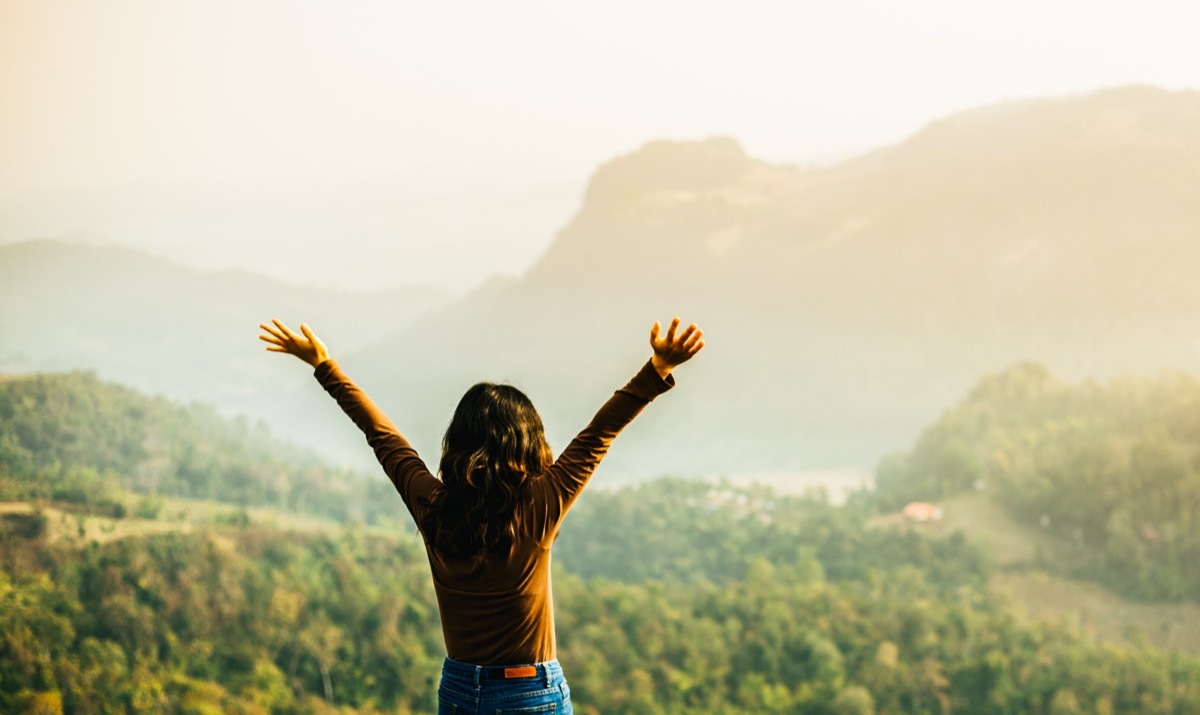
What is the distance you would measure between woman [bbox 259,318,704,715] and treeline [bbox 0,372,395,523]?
4559 millimetres

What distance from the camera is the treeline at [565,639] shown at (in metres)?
4.90

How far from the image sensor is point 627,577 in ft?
21.6

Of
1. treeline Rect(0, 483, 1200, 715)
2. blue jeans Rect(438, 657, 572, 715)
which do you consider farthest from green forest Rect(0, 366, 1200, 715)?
blue jeans Rect(438, 657, 572, 715)

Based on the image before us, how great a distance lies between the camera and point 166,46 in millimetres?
6121

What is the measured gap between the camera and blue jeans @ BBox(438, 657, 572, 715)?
1.37 metres

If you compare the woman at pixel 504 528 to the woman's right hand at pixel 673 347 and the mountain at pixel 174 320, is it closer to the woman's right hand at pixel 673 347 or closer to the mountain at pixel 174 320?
the woman's right hand at pixel 673 347

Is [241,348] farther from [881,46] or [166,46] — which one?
[881,46]

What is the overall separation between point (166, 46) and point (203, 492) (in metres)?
2.45

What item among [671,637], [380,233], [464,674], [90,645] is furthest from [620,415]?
[380,233]

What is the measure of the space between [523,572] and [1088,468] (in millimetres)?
5795

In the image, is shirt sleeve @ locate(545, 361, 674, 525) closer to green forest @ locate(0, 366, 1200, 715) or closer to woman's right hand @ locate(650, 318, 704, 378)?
woman's right hand @ locate(650, 318, 704, 378)

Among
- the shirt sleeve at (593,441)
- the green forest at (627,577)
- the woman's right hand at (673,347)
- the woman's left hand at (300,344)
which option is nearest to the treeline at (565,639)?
the green forest at (627,577)

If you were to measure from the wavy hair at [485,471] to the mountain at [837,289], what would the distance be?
581 cm

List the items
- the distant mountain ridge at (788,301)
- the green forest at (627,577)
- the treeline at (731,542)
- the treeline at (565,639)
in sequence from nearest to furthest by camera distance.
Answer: the treeline at (565,639), the green forest at (627,577), the treeline at (731,542), the distant mountain ridge at (788,301)
